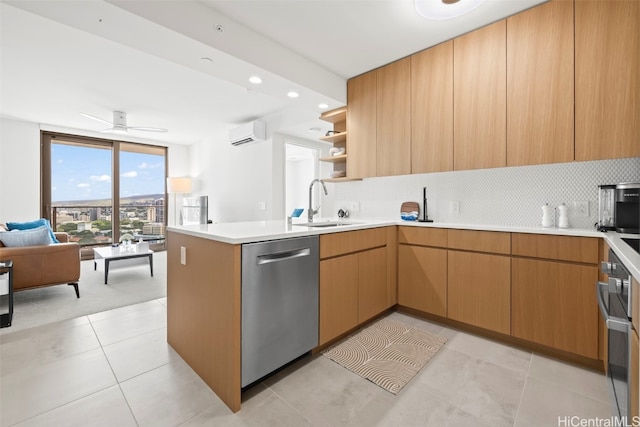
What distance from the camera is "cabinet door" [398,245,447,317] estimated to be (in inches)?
98.2

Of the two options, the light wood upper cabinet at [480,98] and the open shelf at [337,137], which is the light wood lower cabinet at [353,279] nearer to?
the light wood upper cabinet at [480,98]

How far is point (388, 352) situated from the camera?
6.83 ft

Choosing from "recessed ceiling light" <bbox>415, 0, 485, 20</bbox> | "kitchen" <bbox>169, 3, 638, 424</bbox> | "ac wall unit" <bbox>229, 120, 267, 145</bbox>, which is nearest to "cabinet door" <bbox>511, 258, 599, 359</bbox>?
"kitchen" <bbox>169, 3, 638, 424</bbox>

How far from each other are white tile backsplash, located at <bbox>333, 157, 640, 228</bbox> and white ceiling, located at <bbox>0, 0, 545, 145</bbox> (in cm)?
122

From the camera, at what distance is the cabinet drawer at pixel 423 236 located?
2.48m

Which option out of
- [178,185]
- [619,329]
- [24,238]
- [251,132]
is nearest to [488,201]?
[619,329]

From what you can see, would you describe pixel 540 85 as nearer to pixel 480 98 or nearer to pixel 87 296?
pixel 480 98

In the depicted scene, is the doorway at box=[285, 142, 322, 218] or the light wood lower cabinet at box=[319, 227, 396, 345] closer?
the light wood lower cabinet at box=[319, 227, 396, 345]

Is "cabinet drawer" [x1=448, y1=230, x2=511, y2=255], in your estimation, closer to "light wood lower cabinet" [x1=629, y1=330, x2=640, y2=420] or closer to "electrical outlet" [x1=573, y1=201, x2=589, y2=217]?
"electrical outlet" [x1=573, y1=201, x2=589, y2=217]

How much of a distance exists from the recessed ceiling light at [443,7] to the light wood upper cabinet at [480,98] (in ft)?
1.59

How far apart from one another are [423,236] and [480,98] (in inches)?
49.5

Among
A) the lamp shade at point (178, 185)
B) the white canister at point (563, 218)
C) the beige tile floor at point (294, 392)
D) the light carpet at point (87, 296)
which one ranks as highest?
the lamp shade at point (178, 185)

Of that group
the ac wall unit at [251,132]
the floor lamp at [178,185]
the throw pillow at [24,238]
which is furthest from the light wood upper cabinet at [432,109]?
the floor lamp at [178,185]

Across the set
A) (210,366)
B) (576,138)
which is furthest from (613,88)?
(210,366)
